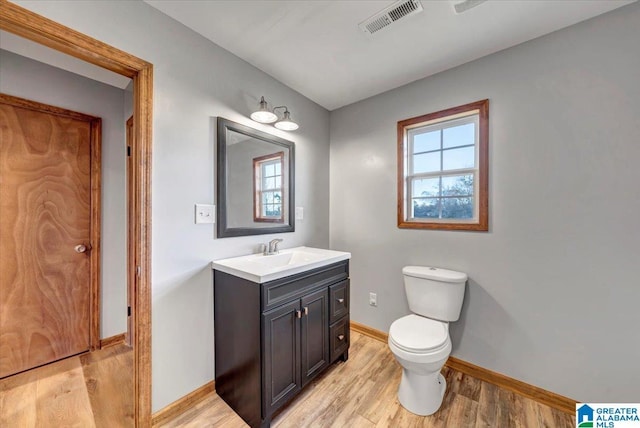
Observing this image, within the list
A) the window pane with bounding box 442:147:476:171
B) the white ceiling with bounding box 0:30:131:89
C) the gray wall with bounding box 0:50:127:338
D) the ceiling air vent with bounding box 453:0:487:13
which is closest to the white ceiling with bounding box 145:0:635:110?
the ceiling air vent with bounding box 453:0:487:13

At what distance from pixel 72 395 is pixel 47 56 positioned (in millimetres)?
2317

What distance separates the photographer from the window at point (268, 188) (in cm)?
198

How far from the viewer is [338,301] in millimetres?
1913

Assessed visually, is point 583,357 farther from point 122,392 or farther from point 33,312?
point 33,312

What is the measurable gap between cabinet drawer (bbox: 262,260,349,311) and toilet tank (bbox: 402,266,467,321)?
22.0 inches

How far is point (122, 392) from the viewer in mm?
1674

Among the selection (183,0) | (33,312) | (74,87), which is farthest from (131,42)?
(33,312)

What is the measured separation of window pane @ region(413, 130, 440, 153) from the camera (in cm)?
209

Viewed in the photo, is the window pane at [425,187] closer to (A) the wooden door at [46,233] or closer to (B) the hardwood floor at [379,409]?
(B) the hardwood floor at [379,409]

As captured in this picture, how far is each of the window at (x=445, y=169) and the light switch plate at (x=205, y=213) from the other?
5.10ft

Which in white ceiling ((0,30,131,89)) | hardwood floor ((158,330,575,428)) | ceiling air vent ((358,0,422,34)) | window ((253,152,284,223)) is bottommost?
hardwood floor ((158,330,575,428))

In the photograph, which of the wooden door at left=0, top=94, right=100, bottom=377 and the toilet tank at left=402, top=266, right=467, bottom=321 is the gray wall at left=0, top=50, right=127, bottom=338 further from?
the toilet tank at left=402, top=266, right=467, bottom=321

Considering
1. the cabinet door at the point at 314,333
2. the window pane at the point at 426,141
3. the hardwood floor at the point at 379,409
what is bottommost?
the hardwood floor at the point at 379,409

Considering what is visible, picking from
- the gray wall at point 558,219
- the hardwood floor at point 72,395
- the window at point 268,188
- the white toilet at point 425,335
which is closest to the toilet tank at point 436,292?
the white toilet at point 425,335
